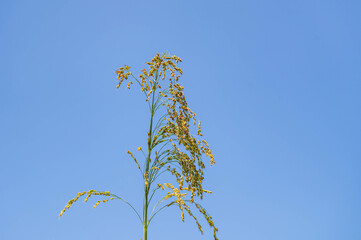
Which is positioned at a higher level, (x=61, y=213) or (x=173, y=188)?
(x=173, y=188)

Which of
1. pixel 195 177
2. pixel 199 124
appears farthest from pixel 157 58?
pixel 195 177

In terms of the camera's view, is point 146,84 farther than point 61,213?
Yes

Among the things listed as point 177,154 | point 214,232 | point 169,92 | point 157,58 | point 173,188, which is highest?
point 157,58

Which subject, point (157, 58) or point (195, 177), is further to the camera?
point (157, 58)

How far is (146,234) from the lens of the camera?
6551 millimetres

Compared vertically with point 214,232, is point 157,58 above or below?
above

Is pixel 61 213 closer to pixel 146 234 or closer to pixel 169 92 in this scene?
pixel 146 234

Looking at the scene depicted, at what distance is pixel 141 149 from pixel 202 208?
1442 mm

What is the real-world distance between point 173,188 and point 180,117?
123 cm

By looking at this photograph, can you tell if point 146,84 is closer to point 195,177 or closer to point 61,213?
point 195,177

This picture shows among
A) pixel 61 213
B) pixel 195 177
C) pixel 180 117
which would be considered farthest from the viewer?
A: pixel 180 117

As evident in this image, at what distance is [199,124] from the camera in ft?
23.8

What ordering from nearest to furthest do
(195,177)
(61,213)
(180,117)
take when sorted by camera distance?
(61,213) → (195,177) → (180,117)

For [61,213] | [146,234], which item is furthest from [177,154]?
[61,213]
